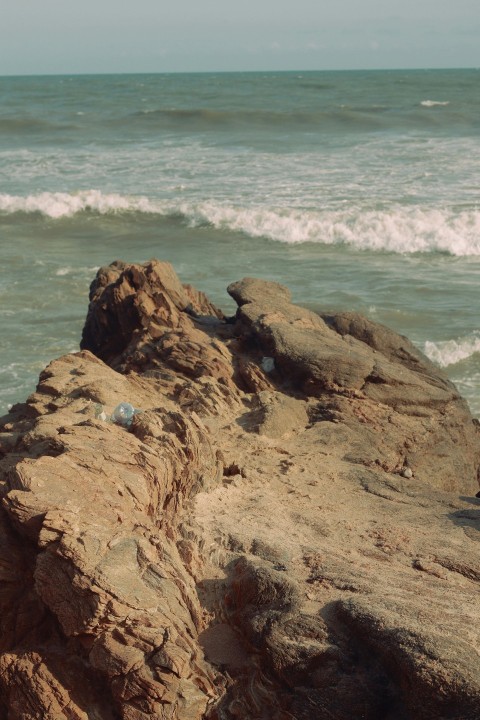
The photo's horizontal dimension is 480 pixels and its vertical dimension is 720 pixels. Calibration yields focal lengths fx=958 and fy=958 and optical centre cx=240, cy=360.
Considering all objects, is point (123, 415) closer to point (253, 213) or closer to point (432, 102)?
point (253, 213)

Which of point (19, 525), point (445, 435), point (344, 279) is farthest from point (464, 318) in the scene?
point (19, 525)

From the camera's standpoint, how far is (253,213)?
20.7 m

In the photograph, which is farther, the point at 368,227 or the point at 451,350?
the point at 368,227

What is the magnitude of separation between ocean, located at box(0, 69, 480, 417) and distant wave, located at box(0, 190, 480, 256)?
0.04 m

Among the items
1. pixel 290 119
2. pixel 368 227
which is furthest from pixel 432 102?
pixel 368 227

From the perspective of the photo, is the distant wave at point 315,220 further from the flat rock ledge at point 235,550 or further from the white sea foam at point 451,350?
the flat rock ledge at point 235,550

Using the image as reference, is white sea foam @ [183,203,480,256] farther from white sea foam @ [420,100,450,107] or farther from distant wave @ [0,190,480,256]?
white sea foam @ [420,100,450,107]

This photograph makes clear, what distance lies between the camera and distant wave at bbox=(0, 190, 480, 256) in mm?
18625

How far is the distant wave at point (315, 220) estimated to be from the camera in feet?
61.1

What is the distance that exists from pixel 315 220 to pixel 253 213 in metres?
1.53

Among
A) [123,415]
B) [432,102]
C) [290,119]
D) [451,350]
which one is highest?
[432,102]

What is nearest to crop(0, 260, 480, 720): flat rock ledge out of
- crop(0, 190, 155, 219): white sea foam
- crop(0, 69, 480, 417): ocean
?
crop(0, 69, 480, 417): ocean

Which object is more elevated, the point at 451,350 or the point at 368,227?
the point at 368,227

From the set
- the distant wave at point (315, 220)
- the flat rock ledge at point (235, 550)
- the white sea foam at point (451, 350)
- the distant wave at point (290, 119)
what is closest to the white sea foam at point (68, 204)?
the distant wave at point (315, 220)
